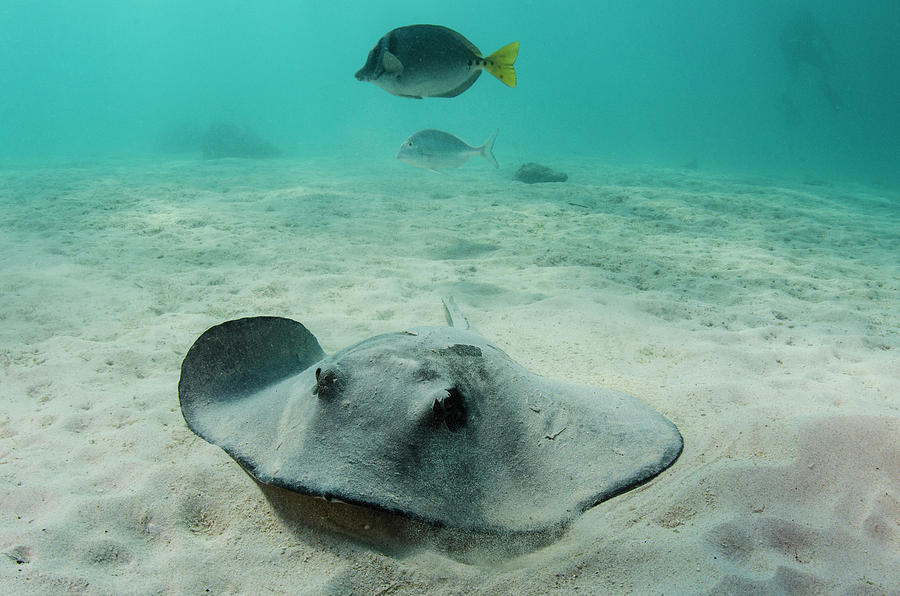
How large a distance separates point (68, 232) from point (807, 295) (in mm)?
10134

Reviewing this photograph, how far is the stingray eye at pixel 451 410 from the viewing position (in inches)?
66.9

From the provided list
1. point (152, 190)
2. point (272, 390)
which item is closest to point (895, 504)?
point (272, 390)

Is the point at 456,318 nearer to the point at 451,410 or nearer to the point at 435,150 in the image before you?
the point at 451,410

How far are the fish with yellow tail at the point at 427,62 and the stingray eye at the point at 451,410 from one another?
2.82m

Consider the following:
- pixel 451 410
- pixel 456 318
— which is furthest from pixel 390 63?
pixel 451 410

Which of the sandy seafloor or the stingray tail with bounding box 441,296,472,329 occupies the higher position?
the stingray tail with bounding box 441,296,472,329

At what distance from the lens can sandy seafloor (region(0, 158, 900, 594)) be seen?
1733 mm

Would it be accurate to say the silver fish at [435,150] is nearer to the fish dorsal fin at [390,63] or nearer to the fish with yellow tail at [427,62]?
the fish with yellow tail at [427,62]

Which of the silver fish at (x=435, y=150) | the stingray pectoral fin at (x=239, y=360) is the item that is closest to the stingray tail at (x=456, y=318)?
the stingray pectoral fin at (x=239, y=360)

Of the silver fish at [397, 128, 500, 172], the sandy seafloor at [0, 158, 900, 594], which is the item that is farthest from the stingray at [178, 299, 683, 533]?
the silver fish at [397, 128, 500, 172]

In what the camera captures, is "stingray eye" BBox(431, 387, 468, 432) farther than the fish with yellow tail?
No

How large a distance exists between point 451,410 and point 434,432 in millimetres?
114

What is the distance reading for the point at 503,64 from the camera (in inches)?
150

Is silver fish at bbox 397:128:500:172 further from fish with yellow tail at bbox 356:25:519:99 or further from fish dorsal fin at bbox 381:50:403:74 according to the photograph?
fish dorsal fin at bbox 381:50:403:74
